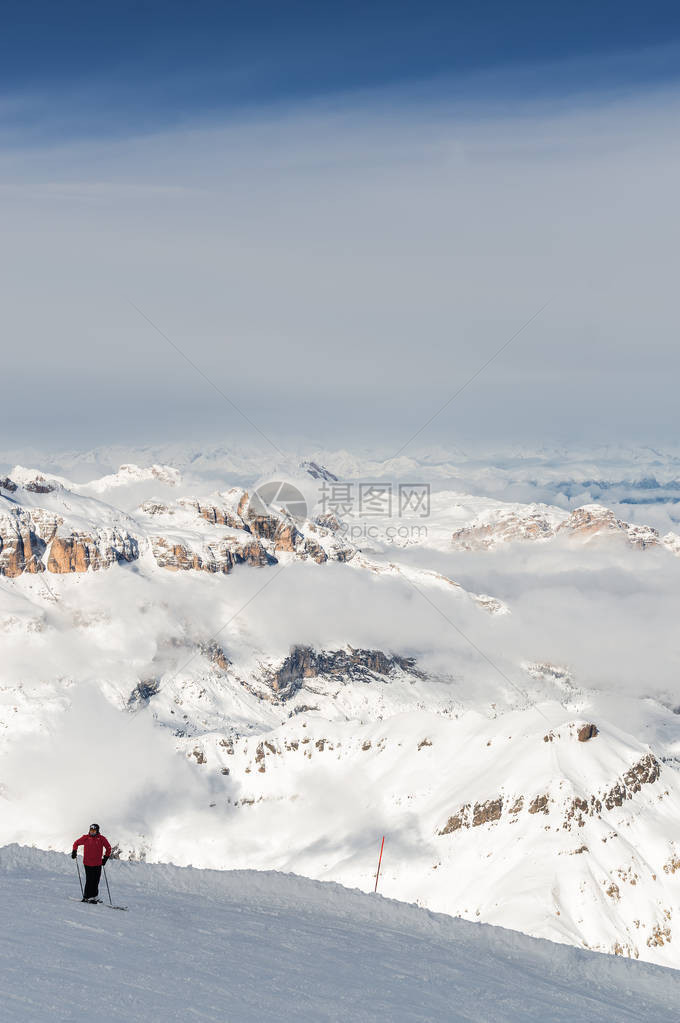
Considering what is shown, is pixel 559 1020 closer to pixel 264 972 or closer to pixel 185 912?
pixel 264 972

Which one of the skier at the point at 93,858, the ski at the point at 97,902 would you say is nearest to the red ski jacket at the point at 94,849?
the skier at the point at 93,858

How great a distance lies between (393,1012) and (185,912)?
467 inches

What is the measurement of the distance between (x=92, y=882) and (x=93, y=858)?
1.34 meters

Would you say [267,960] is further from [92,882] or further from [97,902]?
[92,882]

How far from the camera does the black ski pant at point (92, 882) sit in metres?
32.5

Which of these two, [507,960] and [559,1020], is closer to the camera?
[559,1020]

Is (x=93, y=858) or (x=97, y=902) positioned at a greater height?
(x=93, y=858)

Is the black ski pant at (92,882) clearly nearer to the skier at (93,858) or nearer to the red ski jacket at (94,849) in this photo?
the skier at (93,858)

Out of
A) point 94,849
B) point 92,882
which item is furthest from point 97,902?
point 94,849

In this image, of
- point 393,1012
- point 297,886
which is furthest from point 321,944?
point 297,886

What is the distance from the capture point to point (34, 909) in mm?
29984

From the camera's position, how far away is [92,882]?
32625 millimetres

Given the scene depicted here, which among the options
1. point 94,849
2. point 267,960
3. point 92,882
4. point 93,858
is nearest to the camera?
point 267,960

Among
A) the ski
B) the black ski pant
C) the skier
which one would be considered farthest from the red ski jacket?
the ski
